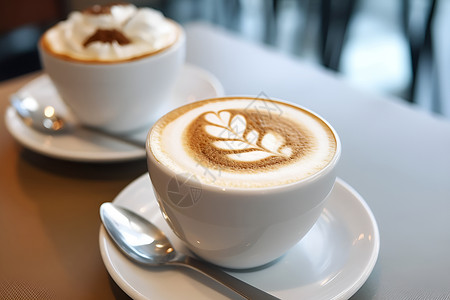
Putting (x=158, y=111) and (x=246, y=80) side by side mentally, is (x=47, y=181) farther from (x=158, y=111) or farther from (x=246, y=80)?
(x=246, y=80)

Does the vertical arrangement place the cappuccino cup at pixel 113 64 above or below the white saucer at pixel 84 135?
above

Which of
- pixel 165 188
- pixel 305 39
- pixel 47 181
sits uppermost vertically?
pixel 165 188

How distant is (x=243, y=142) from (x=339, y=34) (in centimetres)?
186

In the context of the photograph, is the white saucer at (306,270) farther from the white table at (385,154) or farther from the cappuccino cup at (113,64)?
the cappuccino cup at (113,64)

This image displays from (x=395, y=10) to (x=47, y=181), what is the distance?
2270mm

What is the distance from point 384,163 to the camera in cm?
75

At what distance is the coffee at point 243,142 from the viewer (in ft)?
1.57

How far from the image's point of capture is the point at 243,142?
1.74 ft

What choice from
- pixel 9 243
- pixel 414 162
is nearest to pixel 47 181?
pixel 9 243

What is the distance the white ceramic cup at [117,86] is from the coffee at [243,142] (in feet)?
0.64

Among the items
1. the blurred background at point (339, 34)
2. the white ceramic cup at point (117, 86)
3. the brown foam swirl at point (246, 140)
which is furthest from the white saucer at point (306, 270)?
the blurred background at point (339, 34)

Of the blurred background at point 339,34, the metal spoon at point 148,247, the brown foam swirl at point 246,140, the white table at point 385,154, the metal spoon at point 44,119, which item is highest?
the brown foam swirl at point 246,140

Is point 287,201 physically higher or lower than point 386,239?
higher

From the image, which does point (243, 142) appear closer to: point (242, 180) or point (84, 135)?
point (242, 180)
